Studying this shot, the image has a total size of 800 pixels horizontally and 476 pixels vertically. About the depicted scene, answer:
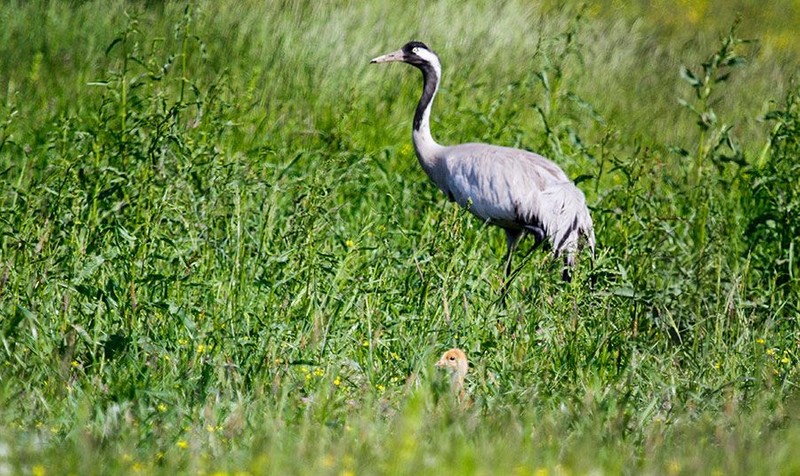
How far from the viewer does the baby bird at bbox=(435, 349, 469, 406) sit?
4.11m

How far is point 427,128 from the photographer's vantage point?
→ 7.89m

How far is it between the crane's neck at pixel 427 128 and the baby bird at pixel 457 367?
10.4ft

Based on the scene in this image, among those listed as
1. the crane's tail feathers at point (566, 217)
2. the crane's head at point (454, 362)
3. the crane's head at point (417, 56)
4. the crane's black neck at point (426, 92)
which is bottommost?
the crane's tail feathers at point (566, 217)

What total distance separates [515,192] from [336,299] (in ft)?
7.61

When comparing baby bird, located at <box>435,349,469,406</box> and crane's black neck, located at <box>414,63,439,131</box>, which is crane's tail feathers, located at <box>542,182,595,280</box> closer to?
crane's black neck, located at <box>414,63,439,131</box>

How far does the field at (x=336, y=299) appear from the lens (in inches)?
138

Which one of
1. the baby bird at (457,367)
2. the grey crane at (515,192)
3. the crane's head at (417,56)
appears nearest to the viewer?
the baby bird at (457,367)

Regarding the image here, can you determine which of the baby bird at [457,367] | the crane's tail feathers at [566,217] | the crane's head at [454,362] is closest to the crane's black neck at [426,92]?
the crane's tail feathers at [566,217]

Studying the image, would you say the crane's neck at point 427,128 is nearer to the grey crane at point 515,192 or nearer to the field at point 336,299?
the grey crane at point 515,192

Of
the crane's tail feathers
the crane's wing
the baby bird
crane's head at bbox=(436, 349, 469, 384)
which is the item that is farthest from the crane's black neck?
crane's head at bbox=(436, 349, 469, 384)

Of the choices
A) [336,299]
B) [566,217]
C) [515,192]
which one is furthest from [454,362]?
[515,192]

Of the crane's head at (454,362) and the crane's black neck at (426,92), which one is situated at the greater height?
the crane's black neck at (426,92)

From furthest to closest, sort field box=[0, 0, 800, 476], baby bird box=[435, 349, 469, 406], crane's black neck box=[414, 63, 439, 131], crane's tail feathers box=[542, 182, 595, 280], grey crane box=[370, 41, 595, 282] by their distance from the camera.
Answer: crane's black neck box=[414, 63, 439, 131], grey crane box=[370, 41, 595, 282], crane's tail feathers box=[542, 182, 595, 280], baby bird box=[435, 349, 469, 406], field box=[0, 0, 800, 476]

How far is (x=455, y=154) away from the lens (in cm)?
750
